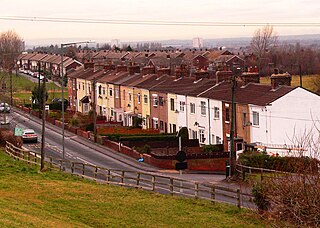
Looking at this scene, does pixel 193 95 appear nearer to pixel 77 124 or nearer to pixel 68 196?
pixel 77 124

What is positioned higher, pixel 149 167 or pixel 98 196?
pixel 98 196

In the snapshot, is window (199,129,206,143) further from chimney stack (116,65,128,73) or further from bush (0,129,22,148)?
chimney stack (116,65,128,73)

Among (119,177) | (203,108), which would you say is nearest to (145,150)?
(203,108)

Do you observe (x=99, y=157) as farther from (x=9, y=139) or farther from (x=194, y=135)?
(x=194, y=135)

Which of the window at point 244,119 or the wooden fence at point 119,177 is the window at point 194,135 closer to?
the window at point 244,119

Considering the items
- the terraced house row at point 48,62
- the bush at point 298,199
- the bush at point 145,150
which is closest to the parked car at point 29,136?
the bush at point 145,150

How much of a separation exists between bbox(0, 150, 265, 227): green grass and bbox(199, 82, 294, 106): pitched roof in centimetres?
2011

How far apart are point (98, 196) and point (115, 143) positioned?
29307 mm

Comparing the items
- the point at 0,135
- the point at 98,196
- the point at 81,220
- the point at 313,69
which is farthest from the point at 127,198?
the point at 313,69

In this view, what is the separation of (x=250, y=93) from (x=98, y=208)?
28.7m

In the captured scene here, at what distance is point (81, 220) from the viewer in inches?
834

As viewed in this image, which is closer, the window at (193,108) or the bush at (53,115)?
the window at (193,108)

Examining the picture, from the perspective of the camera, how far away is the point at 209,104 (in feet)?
175

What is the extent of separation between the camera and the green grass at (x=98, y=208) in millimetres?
20078
